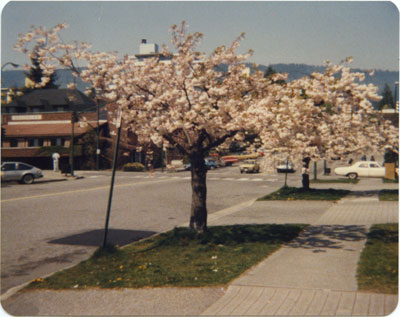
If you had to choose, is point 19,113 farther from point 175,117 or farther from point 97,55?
point 175,117

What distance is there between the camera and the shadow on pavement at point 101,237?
12523mm

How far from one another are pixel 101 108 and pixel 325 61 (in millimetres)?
5387

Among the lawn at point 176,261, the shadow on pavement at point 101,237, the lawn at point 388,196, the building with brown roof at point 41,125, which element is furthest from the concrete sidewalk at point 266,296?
the lawn at point 388,196

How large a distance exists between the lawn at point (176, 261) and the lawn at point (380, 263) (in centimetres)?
206

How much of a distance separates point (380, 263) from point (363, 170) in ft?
86.8

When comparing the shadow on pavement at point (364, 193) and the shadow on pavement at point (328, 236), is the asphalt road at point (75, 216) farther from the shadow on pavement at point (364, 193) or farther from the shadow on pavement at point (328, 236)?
the shadow on pavement at point (364, 193)

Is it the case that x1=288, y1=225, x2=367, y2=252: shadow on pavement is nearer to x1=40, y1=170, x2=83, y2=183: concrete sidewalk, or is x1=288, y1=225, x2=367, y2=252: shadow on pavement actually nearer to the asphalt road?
the asphalt road

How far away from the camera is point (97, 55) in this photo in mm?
10156

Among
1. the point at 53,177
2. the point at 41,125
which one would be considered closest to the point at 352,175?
the point at 53,177

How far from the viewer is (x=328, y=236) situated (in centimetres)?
1141

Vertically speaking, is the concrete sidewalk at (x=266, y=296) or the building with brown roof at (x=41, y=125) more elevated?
the building with brown roof at (x=41, y=125)

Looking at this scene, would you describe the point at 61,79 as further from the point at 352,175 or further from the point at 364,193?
the point at 352,175

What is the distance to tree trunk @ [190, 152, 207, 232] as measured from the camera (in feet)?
36.9

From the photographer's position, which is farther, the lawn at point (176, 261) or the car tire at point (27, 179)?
the car tire at point (27, 179)
